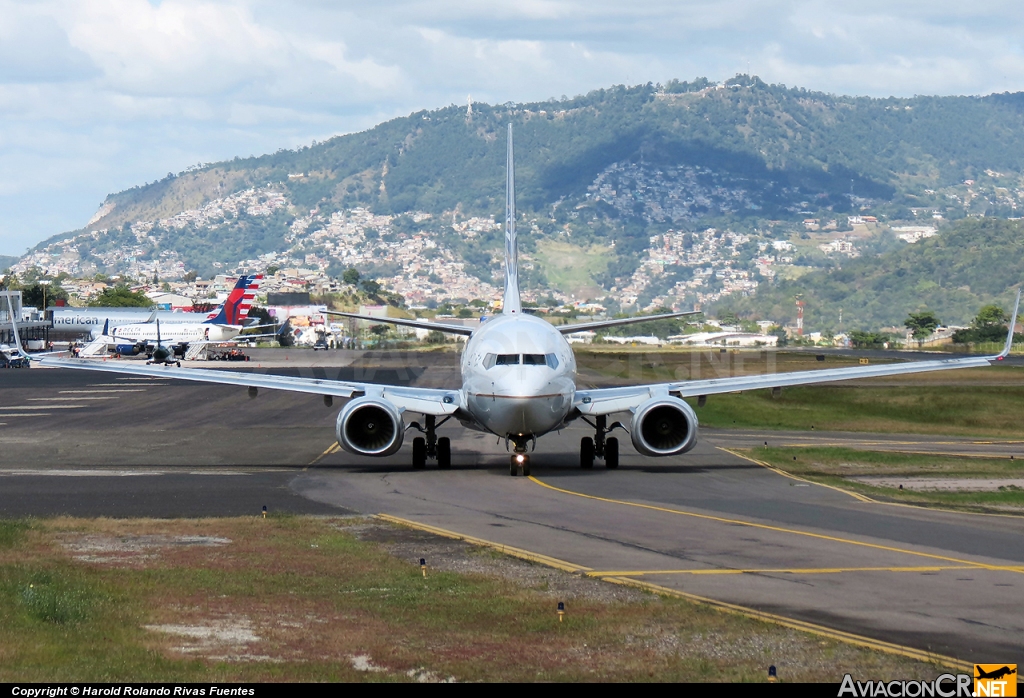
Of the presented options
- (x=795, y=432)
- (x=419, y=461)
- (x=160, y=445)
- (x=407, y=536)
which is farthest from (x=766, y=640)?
(x=795, y=432)

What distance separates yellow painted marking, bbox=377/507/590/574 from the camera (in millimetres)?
21641

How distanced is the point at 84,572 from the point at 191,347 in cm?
11348

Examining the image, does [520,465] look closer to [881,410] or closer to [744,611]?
[744,611]

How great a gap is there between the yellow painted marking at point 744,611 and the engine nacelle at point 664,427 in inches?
469

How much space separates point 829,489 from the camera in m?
33.2

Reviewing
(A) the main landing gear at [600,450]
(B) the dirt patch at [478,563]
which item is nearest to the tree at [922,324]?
(A) the main landing gear at [600,450]

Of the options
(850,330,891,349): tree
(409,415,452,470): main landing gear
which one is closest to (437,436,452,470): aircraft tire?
(409,415,452,470): main landing gear

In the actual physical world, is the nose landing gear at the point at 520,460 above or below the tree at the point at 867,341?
below

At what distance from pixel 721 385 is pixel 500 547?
662 inches

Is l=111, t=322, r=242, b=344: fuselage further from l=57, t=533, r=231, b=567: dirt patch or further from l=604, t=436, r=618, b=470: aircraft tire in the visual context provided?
l=57, t=533, r=231, b=567: dirt patch

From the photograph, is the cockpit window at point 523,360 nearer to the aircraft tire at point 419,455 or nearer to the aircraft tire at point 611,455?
the aircraft tire at point 419,455

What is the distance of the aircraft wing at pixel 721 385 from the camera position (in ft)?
121

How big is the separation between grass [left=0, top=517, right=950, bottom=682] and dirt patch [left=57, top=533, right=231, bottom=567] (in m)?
0.11

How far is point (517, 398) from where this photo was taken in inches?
1305
